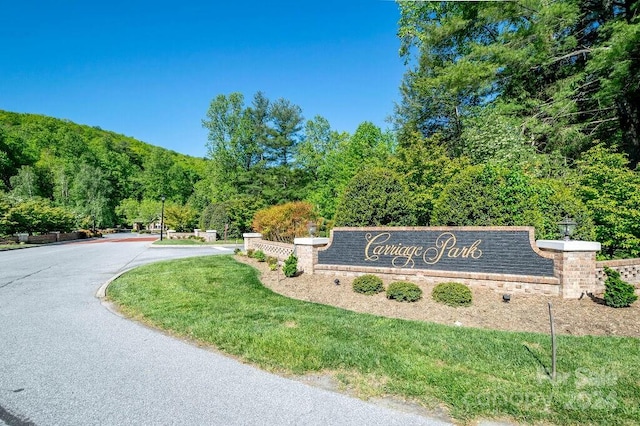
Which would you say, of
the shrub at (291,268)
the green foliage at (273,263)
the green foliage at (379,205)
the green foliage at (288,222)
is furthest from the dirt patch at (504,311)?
the green foliage at (288,222)

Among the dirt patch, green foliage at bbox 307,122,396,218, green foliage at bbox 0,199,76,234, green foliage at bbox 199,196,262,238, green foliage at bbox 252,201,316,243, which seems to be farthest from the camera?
green foliage at bbox 199,196,262,238

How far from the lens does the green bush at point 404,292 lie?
7987 millimetres

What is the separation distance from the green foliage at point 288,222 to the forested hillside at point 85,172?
39.6m

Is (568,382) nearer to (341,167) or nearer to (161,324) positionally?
(161,324)

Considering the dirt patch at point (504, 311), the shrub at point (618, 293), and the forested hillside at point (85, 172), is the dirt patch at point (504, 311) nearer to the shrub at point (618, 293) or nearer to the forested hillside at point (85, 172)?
the shrub at point (618, 293)

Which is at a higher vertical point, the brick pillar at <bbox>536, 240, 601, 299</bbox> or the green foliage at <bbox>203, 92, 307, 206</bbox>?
the green foliage at <bbox>203, 92, 307, 206</bbox>

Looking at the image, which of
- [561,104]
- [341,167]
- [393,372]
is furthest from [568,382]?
[341,167]

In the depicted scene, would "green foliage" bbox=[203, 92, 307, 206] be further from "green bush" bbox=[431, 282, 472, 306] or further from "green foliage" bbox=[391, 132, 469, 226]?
"green bush" bbox=[431, 282, 472, 306]

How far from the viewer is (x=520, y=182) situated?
10234mm

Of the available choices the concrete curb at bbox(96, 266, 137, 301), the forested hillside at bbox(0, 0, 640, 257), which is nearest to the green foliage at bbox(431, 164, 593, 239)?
the forested hillside at bbox(0, 0, 640, 257)

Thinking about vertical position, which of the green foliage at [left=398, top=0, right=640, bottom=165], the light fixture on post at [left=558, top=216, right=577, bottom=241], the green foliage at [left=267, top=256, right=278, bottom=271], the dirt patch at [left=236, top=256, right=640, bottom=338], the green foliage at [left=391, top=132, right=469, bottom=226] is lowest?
the dirt patch at [left=236, top=256, right=640, bottom=338]

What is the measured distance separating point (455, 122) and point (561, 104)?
9.48 m

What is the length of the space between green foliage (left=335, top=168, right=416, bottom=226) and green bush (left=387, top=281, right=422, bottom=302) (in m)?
3.57

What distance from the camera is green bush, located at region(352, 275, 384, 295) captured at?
8.77 metres
